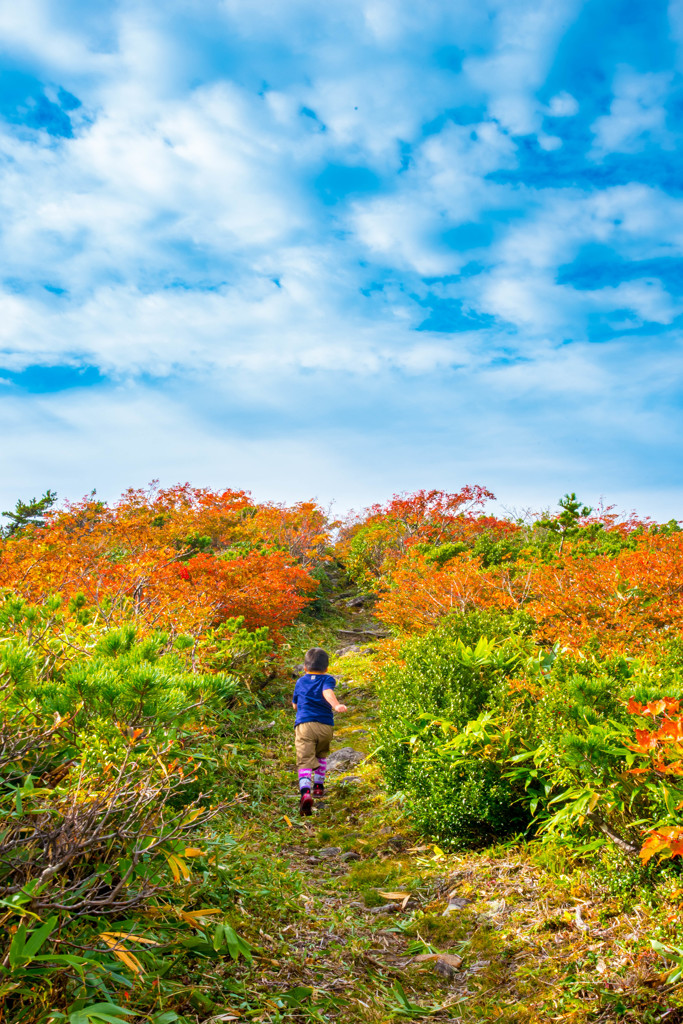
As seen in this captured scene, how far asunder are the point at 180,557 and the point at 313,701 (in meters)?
7.55

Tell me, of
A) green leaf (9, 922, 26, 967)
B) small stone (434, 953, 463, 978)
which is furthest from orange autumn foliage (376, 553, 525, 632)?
green leaf (9, 922, 26, 967)

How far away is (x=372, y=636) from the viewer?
15.1 metres

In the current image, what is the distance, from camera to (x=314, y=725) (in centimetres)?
686

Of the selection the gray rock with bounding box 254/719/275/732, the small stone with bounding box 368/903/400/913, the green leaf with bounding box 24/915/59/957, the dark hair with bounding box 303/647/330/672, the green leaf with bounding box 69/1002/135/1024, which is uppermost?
the dark hair with bounding box 303/647/330/672

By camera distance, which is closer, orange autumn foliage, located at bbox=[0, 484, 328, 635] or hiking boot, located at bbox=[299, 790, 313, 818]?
hiking boot, located at bbox=[299, 790, 313, 818]

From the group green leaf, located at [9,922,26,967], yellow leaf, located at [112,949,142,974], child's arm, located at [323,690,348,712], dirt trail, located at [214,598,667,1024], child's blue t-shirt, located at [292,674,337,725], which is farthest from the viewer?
child's blue t-shirt, located at [292,674,337,725]

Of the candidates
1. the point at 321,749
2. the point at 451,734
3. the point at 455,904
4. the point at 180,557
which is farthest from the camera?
the point at 180,557

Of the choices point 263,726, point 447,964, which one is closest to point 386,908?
point 447,964

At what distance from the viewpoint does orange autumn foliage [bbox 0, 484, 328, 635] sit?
25.2ft

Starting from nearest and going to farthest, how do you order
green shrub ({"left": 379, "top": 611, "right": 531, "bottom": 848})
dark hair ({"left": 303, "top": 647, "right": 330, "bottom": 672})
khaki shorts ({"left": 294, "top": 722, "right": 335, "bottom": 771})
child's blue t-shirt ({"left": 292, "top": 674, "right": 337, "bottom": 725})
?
green shrub ({"left": 379, "top": 611, "right": 531, "bottom": 848}) < khaki shorts ({"left": 294, "top": 722, "right": 335, "bottom": 771}) < child's blue t-shirt ({"left": 292, "top": 674, "right": 337, "bottom": 725}) < dark hair ({"left": 303, "top": 647, "right": 330, "bottom": 672})

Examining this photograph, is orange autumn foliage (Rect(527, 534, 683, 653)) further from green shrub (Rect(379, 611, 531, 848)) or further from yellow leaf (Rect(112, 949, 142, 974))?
yellow leaf (Rect(112, 949, 142, 974))

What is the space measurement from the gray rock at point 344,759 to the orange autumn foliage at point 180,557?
7.78ft

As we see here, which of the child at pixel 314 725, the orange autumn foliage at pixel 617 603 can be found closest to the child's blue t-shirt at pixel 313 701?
the child at pixel 314 725

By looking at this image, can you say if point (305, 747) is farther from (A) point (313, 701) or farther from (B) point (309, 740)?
(A) point (313, 701)
